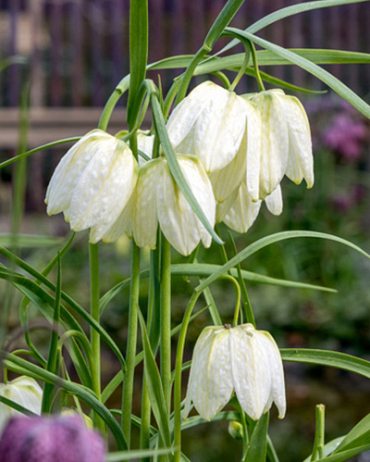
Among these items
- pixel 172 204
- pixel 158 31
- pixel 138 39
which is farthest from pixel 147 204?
pixel 158 31

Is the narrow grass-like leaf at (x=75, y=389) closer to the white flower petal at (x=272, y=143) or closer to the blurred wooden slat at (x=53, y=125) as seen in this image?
the white flower petal at (x=272, y=143)

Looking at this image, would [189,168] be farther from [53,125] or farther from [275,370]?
[53,125]

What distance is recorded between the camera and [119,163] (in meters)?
0.53

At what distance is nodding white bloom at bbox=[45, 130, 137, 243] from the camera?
52cm

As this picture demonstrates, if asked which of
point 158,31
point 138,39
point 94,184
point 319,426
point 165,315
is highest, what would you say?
point 158,31

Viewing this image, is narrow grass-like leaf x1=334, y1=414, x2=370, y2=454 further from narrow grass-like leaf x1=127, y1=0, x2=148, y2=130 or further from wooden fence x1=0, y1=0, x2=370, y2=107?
wooden fence x1=0, y1=0, x2=370, y2=107

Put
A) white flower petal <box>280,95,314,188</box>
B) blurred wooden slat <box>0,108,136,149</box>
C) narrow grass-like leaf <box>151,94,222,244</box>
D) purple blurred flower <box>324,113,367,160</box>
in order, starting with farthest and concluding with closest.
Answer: blurred wooden slat <box>0,108,136,149</box> → purple blurred flower <box>324,113,367,160</box> → white flower petal <box>280,95,314,188</box> → narrow grass-like leaf <box>151,94,222,244</box>

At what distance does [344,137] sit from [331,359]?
9.43 ft

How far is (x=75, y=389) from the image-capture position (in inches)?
19.5

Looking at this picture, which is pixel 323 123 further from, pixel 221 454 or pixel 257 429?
pixel 257 429

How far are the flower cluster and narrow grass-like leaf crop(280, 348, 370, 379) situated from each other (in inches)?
6.0

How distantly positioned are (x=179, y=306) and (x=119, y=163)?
2.42 metres

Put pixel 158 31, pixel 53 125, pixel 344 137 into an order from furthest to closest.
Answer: pixel 158 31, pixel 53 125, pixel 344 137

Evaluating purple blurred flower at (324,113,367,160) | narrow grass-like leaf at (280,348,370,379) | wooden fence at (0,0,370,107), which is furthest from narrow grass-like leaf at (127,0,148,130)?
wooden fence at (0,0,370,107)
